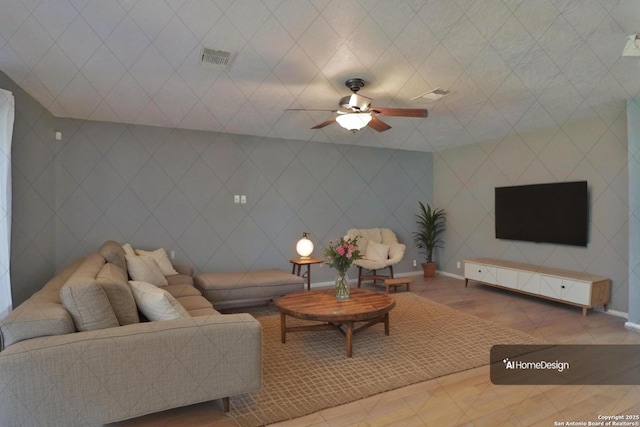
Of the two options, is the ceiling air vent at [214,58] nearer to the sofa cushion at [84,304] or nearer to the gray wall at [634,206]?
the sofa cushion at [84,304]

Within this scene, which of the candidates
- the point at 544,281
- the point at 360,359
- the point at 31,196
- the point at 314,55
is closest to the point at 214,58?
the point at 314,55

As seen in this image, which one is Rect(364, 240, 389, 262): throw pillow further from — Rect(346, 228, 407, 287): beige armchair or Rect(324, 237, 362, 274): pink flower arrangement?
Rect(324, 237, 362, 274): pink flower arrangement

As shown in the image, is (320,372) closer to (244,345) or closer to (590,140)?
(244,345)

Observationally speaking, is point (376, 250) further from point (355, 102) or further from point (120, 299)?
point (120, 299)

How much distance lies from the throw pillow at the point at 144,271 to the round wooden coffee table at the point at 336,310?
1.29 metres

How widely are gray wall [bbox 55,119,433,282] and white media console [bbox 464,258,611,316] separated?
1.50 metres

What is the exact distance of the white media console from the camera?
378 centimetres

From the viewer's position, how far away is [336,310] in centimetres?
290

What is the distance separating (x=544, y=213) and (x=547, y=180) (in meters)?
0.45

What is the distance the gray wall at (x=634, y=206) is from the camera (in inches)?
133

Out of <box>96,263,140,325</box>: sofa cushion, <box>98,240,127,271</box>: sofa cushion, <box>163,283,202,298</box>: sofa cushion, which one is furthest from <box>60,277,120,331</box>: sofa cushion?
<box>163,283,202,298</box>: sofa cushion

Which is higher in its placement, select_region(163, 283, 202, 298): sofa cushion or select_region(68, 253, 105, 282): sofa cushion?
select_region(68, 253, 105, 282): sofa cushion

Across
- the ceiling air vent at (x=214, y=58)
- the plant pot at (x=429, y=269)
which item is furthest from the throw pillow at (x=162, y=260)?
the plant pot at (x=429, y=269)

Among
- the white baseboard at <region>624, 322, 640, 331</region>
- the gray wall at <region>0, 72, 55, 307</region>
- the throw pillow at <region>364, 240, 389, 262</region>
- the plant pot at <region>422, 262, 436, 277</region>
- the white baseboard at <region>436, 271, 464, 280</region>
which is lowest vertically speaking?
the white baseboard at <region>624, 322, 640, 331</region>
